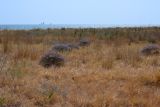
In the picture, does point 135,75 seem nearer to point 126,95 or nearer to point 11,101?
point 126,95

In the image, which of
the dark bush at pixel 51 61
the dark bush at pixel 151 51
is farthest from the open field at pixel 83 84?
the dark bush at pixel 151 51

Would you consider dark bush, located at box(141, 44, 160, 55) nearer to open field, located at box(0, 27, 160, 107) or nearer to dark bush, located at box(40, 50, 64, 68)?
open field, located at box(0, 27, 160, 107)

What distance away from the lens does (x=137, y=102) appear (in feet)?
23.3

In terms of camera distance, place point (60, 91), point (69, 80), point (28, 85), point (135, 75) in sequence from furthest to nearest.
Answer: point (135, 75) → point (69, 80) → point (28, 85) → point (60, 91)

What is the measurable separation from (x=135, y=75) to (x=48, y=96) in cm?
325

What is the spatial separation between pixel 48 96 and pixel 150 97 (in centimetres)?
193

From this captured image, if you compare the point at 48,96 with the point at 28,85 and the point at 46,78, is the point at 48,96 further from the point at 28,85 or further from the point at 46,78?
the point at 46,78

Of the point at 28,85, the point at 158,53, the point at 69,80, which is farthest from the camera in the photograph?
the point at 158,53

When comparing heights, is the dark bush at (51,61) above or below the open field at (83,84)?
above

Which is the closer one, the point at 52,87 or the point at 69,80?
the point at 52,87

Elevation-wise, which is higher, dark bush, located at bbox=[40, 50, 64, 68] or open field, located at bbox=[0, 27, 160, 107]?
dark bush, located at bbox=[40, 50, 64, 68]

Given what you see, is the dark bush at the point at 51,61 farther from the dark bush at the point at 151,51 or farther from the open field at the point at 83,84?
the dark bush at the point at 151,51

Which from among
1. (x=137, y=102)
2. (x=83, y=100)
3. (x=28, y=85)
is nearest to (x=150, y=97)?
(x=137, y=102)

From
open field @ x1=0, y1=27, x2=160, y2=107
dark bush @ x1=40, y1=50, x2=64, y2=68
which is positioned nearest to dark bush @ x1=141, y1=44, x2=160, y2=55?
open field @ x1=0, y1=27, x2=160, y2=107
